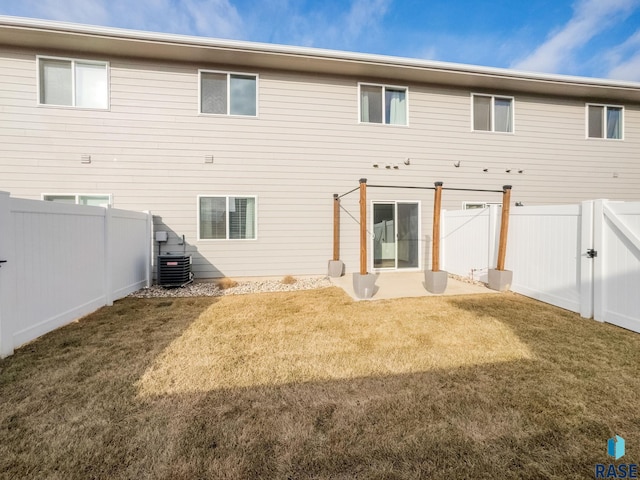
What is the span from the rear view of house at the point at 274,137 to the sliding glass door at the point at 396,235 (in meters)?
0.04

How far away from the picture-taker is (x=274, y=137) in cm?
788

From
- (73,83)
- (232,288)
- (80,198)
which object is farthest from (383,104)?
(80,198)

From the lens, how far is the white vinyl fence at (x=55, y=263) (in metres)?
3.42

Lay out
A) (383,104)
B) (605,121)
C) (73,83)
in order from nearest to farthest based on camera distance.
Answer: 1. (73,83)
2. (383,104)
3. (605,121)

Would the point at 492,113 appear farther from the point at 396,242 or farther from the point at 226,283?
the point at 226,283

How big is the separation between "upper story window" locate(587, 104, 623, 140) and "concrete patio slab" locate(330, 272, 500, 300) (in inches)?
287

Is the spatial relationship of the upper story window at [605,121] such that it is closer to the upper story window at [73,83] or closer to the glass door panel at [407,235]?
the glass door panel at [407,235]

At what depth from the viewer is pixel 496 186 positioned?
902 centimetres

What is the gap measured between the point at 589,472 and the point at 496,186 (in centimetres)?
871

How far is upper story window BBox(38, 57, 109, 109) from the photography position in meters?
6.99

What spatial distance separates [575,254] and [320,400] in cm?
516

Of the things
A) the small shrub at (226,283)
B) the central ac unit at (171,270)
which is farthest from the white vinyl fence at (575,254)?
the central ac unit at (171,270)

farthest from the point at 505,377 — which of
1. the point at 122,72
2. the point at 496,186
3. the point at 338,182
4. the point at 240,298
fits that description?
the point at 122,72

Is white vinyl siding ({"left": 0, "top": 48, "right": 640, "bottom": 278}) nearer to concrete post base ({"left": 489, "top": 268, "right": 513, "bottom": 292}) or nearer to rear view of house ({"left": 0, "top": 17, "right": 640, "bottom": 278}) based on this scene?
rear view of house ({"left": 0, "top": 17, "right": 640, "bottom": 278})
